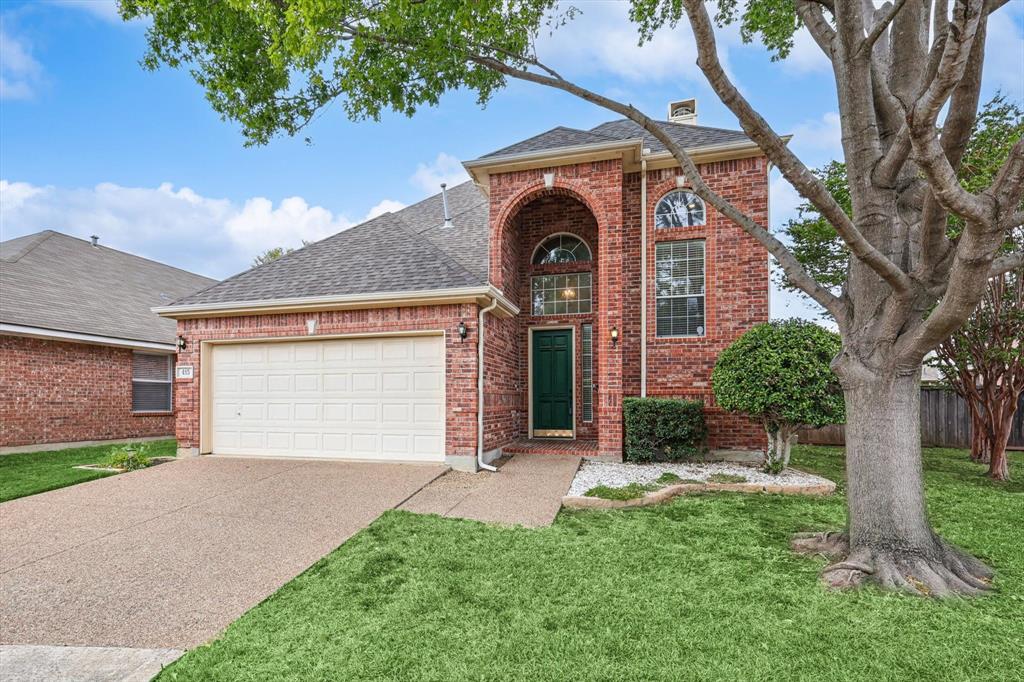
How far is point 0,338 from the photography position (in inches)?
372

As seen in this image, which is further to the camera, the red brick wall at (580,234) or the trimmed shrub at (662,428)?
the red brick wall at (580,234)

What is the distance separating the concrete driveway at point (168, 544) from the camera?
10.1 feet

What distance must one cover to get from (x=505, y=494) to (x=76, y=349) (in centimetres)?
1102

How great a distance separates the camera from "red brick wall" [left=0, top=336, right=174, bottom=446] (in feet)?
31.6

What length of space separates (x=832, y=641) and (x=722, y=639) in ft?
2.03

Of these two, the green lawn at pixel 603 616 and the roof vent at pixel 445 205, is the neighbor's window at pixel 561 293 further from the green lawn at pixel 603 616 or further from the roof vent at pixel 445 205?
the green lawn at pixel 603 616

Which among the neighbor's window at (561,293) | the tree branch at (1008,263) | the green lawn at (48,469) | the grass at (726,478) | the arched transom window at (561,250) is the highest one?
the arched transom window at (561,250)

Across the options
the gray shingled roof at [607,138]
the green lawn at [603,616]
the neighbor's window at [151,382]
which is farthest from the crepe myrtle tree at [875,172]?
the neighbor's window at [151,382]

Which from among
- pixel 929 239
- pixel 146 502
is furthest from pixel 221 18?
pixel 929 239

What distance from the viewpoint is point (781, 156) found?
11.0 feet

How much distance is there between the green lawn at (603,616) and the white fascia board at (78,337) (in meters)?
10.1

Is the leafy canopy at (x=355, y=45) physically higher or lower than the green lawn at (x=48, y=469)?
higher

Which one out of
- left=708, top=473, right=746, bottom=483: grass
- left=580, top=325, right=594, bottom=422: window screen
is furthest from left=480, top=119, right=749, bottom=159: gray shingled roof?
left=708, top=473, right=746, bottom=483: grass

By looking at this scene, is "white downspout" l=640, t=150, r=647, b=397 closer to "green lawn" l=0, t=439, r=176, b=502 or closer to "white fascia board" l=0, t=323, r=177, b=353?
"green lawn" l=0, t=439, r=176, b=502
